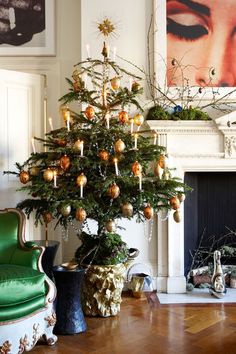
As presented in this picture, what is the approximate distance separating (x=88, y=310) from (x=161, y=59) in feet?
7.33

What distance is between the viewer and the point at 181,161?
155 inches

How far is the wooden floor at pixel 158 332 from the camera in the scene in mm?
2682

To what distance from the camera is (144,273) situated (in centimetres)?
398

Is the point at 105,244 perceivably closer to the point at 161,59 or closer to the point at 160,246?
the point at 160,246

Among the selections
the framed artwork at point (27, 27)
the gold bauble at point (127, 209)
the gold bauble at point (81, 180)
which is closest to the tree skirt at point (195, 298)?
the gold bauble at point (127, 209)

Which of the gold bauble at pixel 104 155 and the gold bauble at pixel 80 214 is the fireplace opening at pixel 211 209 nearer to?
the gold bauble at pixel 104 155

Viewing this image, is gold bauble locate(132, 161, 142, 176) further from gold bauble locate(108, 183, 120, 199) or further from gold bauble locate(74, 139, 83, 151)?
gold bauble locate(74, 139, 83, 151)

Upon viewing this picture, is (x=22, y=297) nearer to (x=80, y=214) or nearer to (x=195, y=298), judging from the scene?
(x=80, y=214)

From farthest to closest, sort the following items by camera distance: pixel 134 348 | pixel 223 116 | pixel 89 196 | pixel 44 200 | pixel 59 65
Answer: pixel 59 65
pixel 223 116
pixel 44 200
pixel 89 196
pixel 134 348

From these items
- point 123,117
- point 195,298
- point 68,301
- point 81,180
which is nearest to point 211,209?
point 195,298

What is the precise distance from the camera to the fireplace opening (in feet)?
14.1

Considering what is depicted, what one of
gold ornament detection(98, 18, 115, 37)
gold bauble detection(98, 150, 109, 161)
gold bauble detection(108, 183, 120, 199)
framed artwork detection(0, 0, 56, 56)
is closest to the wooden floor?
gold bauble detection(108, 183, 120, 199)

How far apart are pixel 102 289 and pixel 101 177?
84 cm

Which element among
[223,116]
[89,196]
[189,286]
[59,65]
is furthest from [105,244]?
[59,65]
